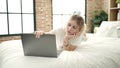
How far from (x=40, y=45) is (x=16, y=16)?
2.83m

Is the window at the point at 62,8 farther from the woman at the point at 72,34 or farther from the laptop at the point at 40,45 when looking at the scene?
the laptop at the point at 40,45

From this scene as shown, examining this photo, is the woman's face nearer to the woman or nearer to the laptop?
the woman

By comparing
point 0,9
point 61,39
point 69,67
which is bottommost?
point 69,67

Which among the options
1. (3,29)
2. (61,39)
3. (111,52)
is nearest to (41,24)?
(3,29)

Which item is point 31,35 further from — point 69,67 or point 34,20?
point 34,20

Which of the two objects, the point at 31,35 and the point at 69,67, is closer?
the point at 69,67

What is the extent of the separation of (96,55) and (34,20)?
291 centimetres

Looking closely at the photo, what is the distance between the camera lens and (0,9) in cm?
403

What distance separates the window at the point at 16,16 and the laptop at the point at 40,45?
2.62 meters

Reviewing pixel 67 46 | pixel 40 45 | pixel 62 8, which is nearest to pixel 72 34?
pixel 67 46

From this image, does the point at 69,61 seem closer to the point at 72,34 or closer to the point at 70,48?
the point at 70,48

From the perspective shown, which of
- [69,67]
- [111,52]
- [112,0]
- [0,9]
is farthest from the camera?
[112,0]

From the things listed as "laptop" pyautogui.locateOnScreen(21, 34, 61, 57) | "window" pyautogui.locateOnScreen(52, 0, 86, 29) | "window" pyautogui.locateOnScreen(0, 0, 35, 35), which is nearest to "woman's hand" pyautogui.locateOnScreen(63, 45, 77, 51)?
"laptop" pyautogui.locateOnScreen(21, 34, 61, 57)

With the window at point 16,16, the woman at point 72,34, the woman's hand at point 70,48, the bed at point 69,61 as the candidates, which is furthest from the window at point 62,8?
the bed at point 69,61
